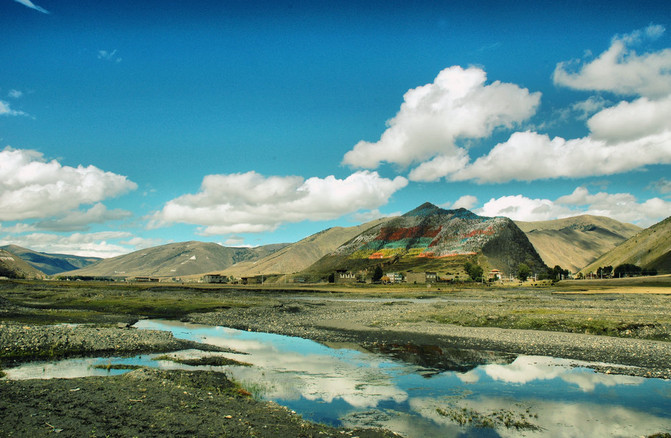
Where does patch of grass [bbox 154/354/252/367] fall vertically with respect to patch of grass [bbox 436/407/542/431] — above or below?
below

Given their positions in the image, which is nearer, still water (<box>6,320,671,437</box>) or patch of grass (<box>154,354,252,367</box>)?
still water (<box>6,320,671,437</box>)

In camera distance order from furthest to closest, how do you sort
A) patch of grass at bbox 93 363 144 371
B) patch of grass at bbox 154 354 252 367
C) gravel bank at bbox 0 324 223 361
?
gravel bank at bbox 0 324 223 361
patch of grass at bbox 154 354 252 367
patch of grass at bbox 93 363 144 371

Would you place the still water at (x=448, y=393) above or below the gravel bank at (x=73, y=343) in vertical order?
below

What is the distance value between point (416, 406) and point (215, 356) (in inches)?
618

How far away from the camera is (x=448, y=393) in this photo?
66.6 ft

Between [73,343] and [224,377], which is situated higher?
[73,343]

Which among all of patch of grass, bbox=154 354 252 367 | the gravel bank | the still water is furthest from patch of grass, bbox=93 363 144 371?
the gravel bank

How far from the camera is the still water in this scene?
52.5ft

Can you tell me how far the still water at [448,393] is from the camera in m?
16.0

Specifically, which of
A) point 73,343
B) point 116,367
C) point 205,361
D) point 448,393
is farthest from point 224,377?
point 73,343

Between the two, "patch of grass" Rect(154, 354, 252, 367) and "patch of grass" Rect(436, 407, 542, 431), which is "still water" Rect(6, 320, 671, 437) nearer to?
"patch of grass" Rect(436, 407, 542, 431)

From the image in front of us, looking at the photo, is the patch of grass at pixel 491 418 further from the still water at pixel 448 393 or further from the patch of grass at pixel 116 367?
the patch of grass at pixel 116 367

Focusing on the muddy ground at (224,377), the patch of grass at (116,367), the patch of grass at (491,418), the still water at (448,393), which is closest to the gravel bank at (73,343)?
the muddy ground at (224,377)

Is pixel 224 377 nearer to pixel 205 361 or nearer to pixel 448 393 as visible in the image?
pixel 205 361
